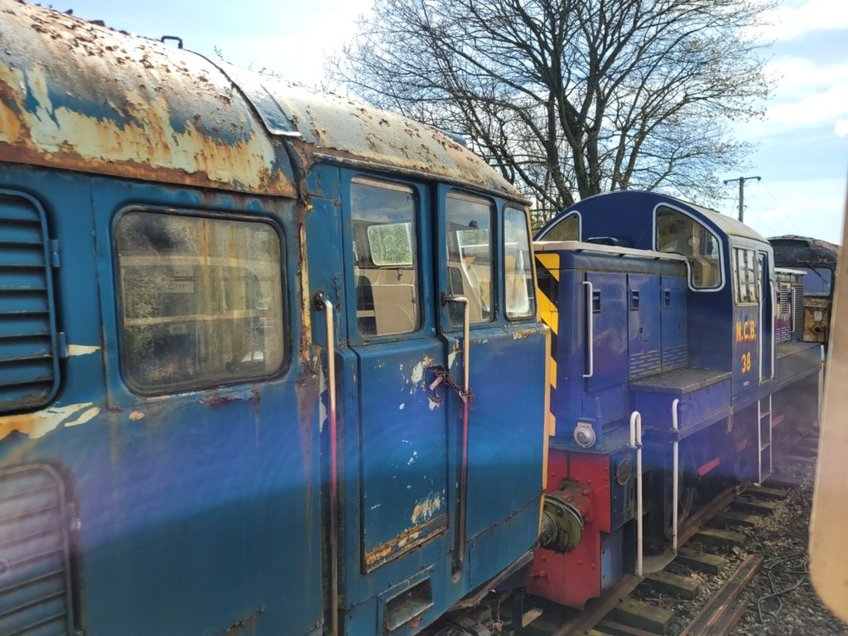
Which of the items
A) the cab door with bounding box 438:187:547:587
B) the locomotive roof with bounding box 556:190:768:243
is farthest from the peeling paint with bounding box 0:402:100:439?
the locomotive roof with bounding box 556:190:768:243

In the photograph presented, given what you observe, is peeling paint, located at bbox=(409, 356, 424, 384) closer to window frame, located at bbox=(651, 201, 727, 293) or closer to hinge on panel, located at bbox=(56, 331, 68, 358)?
hinge on panel, located at bbox=(56, 331, 68, 358)

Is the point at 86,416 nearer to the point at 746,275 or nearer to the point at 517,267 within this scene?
the point at 517,267

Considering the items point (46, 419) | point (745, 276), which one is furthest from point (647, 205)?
point (46, 419)

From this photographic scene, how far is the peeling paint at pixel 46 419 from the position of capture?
1.49 m

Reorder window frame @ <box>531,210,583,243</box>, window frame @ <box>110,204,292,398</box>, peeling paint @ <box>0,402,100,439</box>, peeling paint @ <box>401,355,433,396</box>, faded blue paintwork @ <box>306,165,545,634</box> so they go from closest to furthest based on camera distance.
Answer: peeling paint @ <box>0,402,100,439</box> < window frame @ <box>110,204,292,398</box> < faded blue paintwork @ <box>306,165,545,634</box> < peeling paint @ <box>401,355,433,396</box> < window frame @ <box>531,210,583,243</box>

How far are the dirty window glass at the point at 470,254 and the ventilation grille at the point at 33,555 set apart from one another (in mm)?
1736

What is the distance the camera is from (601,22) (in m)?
16.8

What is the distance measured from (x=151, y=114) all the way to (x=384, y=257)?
1.08 metres

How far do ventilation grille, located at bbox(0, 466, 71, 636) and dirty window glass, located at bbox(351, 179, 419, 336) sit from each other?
1187 mm

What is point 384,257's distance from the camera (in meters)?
2.66

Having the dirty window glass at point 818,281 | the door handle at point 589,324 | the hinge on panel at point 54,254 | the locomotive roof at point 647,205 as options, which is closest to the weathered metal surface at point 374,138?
the hinge on panel at point 54,254

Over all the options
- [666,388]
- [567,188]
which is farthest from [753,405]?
[567,188]

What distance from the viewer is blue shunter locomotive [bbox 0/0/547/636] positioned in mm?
1591

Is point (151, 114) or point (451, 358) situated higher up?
point (151, 114)
